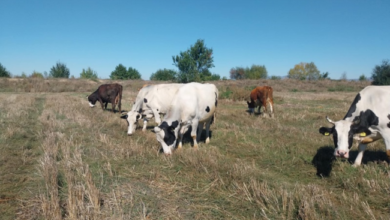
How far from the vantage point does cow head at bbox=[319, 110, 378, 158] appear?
5.39 metres

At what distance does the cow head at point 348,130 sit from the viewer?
539 cm

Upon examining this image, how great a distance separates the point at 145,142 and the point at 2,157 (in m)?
3.87

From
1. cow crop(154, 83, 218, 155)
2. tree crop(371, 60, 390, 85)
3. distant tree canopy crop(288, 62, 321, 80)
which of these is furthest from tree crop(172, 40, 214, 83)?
distant tree canopy crop(288, 62, 321, 80)

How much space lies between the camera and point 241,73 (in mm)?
95688

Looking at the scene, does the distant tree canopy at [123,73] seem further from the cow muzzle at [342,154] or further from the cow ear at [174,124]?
the cow muzzle at [342,154]

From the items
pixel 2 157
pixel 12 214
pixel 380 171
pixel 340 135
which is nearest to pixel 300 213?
pixel 340 135

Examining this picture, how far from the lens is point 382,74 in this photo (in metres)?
42.8

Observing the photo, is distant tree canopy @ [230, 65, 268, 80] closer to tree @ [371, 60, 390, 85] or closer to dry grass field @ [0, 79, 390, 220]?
tree @ [371, 60, 390, 85]

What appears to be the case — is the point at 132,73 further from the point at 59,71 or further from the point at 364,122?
the point at 364,122

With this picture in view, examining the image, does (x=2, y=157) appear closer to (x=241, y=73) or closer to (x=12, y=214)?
(x=12, y=214)

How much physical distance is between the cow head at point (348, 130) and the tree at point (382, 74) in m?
44.7

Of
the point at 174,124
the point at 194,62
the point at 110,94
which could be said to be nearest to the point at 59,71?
the point at 194,62

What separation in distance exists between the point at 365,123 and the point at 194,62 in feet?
153

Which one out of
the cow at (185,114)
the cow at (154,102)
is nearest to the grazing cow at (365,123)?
the cow at (185,114)
